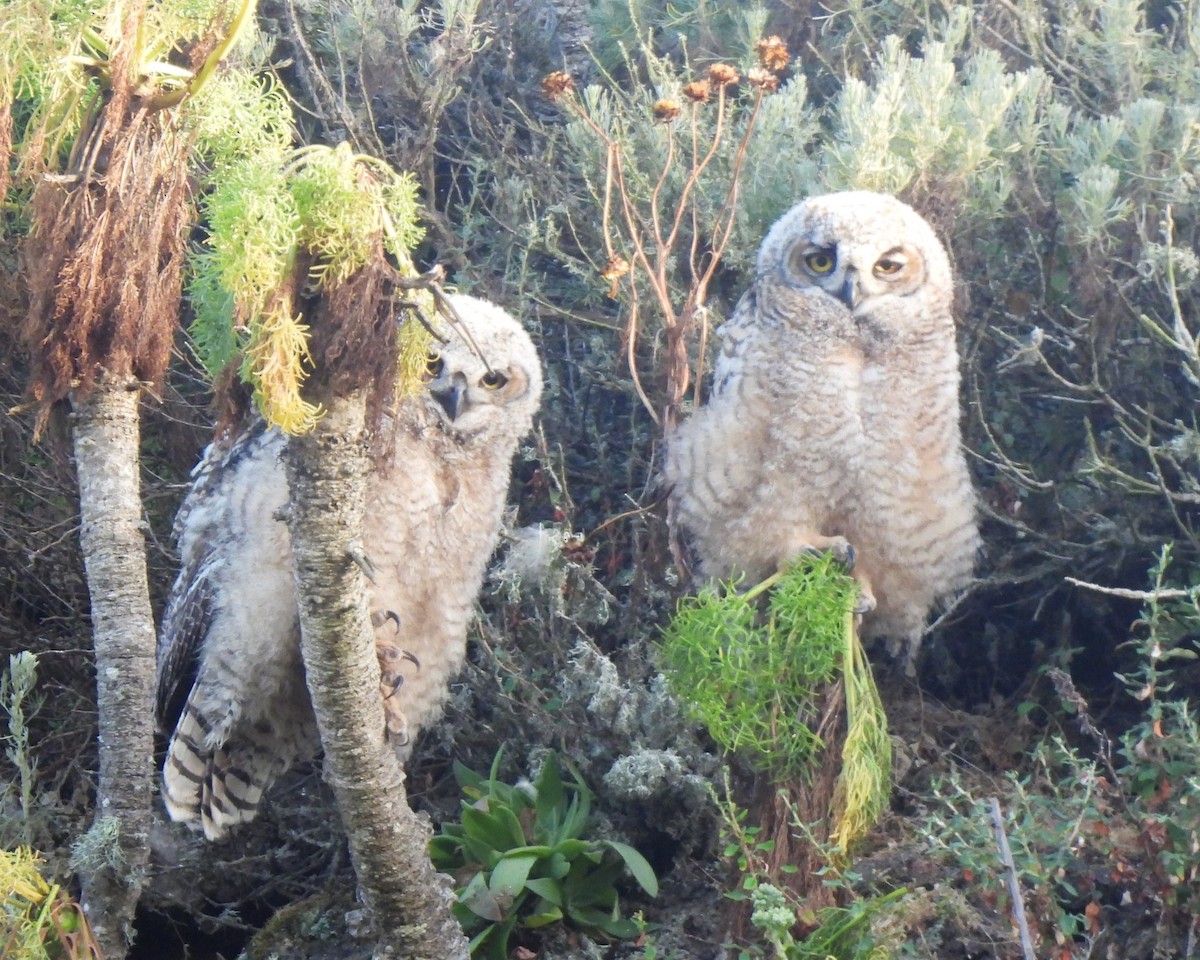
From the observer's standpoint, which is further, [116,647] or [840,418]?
[840,418]

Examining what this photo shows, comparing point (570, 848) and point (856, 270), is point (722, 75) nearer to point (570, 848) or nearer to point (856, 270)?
point (856, 270)

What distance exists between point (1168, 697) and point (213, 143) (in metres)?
2.46

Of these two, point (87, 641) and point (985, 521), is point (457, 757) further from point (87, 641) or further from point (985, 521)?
point (985, 521)

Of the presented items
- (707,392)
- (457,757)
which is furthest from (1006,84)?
(457,757)

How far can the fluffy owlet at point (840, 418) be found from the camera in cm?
304

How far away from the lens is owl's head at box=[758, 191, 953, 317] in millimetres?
2988

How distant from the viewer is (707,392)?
356cm

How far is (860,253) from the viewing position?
299 cm

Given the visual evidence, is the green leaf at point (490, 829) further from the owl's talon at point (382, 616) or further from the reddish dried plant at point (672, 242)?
the reddish dried plant at point (672, 242)

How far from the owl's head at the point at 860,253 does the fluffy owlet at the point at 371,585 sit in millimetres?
672

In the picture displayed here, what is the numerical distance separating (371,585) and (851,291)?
124 centimetres

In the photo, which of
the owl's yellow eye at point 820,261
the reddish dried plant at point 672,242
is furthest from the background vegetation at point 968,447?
the owl's yellow eye at point 820,261

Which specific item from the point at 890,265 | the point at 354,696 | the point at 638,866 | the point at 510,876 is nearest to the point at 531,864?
the point at 510,876

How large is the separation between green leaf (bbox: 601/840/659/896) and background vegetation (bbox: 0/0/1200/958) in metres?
0.13
